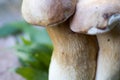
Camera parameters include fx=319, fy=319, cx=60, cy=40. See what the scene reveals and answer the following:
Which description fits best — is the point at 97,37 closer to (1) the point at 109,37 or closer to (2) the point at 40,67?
(1) the point at 109,37

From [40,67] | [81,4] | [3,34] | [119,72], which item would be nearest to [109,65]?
[119,72]

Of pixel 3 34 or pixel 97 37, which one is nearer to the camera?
pixel 97 37

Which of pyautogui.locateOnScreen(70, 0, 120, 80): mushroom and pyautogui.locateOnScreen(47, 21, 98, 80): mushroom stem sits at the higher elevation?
pyautogui.locateOnScreen(70, 0, 120, 80): mushroom

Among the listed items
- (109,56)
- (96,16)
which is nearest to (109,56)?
(109,56)

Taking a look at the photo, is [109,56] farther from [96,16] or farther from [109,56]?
[96,16]
